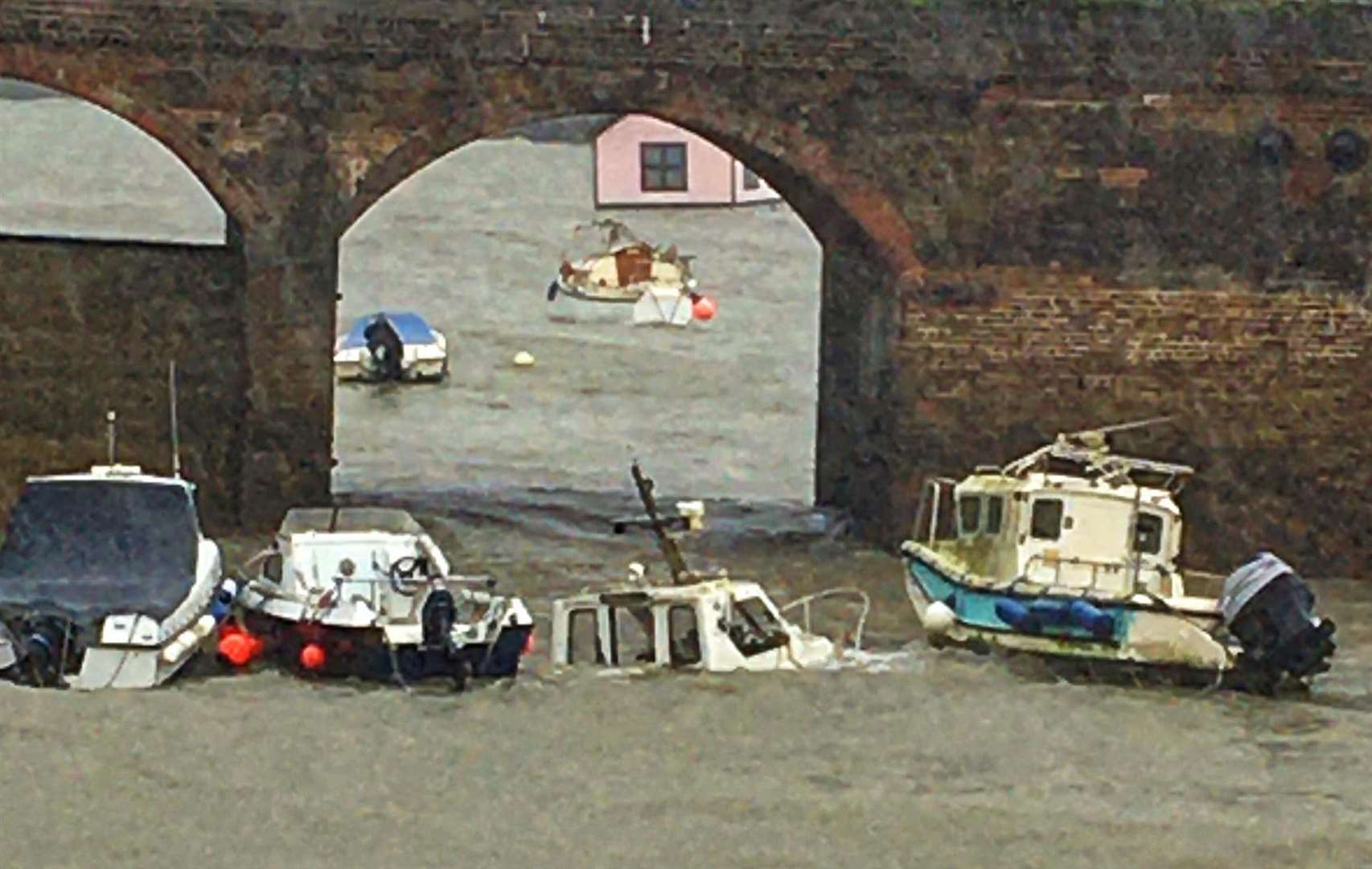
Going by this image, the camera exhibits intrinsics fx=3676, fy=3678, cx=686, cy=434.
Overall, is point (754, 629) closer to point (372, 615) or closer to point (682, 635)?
point (682, 635)

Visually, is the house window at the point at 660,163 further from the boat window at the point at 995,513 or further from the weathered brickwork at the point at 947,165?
the boat window at the point at 995,513

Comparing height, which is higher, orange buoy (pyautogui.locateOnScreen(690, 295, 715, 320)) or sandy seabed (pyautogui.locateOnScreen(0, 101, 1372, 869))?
orange buoy (pyautogui.locateOnScreen(690, 295, 715, 320))

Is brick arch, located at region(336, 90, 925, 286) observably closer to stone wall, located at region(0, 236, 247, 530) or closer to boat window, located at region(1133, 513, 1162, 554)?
stone wall, located at region(0, 236, 247, 530)

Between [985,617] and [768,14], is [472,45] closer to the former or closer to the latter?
[768,14]

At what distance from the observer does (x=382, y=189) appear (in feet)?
112

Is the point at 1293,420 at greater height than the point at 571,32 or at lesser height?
lesser

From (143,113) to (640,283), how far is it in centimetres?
2643

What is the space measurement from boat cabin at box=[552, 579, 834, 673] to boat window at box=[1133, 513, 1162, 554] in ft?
10.3

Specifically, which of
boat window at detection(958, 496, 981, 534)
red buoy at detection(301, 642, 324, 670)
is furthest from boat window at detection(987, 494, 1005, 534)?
red buoy at detection(301, 642, 324, 670)

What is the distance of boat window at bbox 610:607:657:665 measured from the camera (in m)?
28.8

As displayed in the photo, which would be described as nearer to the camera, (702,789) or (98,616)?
(702,789)

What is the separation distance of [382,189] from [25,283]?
3.59 m

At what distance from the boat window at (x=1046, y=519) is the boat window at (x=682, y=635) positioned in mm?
3644

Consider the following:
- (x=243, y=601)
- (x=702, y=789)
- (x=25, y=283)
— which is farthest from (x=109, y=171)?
(x=702, y=789)
